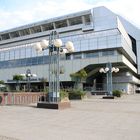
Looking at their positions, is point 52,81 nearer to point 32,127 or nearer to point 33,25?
point 32,127

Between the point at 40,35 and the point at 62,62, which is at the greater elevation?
the point at 40,35

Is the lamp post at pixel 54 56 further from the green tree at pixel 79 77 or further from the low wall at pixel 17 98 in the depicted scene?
the green tree at pixel 79 77

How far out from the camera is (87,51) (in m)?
62.1

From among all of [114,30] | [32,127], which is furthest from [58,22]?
[32,127]

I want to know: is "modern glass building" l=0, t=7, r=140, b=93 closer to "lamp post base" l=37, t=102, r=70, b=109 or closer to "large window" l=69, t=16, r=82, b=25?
"large window" l=69, t=16, r=82, b=25

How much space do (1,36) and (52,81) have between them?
258 feet

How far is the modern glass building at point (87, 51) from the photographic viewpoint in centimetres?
5997

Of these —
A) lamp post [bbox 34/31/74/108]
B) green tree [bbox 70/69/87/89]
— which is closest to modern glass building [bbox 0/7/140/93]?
green tree [bbox 70/69/87/89]

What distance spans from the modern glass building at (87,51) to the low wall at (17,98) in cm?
3459

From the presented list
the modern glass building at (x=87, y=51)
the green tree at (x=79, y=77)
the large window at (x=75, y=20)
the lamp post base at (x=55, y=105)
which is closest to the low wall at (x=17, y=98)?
the lamp post base at (x=55, y=105)

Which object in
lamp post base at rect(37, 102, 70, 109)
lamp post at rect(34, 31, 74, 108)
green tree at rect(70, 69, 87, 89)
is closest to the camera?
lamp post base at rect(37, 102, 70, 109)

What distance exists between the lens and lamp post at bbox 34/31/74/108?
18.2 m

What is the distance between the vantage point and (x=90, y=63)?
2392 inches

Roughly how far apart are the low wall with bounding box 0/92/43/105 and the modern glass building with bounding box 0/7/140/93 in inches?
1362
